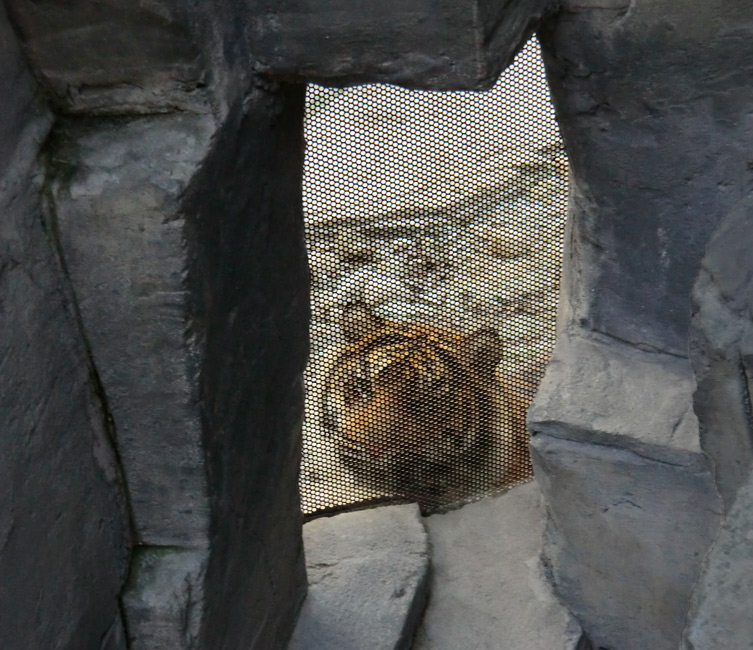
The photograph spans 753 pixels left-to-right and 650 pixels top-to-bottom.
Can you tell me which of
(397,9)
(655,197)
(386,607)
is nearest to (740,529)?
(397,9)

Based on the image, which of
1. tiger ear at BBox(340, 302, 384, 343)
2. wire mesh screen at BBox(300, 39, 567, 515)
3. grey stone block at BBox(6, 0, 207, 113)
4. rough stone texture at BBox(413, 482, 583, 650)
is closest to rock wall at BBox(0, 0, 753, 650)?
grey stone block at BBox(6, 0, 207, 113)

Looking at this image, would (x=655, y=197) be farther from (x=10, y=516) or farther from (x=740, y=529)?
(x=10, y=516)

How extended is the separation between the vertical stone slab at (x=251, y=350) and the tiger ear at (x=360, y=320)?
508 mm

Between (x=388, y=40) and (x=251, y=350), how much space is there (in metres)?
0.58

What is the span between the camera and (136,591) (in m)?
1.97

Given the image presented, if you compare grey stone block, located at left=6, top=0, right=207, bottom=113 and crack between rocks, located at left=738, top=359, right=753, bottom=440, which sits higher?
grey stone block, located at left=6, top=0, right=207, bottom=113

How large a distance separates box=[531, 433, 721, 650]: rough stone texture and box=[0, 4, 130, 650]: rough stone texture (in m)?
0.85

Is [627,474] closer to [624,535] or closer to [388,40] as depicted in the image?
[624,535]

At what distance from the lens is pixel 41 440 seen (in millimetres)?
1671

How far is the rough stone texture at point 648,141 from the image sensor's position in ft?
6.07

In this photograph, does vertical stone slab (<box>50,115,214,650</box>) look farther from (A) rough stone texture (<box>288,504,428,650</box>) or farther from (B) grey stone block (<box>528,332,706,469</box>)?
(B) grey stone block (<box>528,332,706,469</box>)

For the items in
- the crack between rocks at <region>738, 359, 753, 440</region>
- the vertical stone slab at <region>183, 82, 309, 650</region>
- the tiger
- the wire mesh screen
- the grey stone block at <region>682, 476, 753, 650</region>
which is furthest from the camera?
the tiger

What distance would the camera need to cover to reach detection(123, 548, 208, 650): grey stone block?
1942 millimetres

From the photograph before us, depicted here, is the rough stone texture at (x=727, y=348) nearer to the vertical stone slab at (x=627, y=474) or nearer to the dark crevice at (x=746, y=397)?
the dark crevice at (x=746, y=397)
